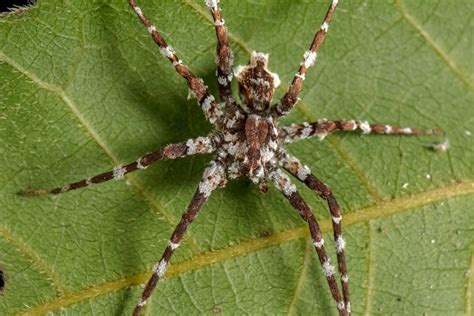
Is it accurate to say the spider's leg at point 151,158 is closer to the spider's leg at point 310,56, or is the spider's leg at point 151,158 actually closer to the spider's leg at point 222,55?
the spider's leg at point 222,55

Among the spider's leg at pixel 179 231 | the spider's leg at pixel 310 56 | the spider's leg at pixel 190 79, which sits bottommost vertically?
the spider's leg at pixel 179 231

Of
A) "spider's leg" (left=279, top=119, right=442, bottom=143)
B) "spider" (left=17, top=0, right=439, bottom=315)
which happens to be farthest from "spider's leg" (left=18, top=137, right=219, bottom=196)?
"spider's leg" (left=279, top=119, right=442, bottom=143)

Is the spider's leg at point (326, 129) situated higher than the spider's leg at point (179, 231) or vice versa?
the spider's leg at point (326, 129)

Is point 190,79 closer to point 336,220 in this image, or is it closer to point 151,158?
point 151,158

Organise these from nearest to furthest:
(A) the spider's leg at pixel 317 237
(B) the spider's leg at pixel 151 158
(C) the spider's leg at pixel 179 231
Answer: (C) the spider's leg at pixel 179 231, (B) the spider's leg at pixel 151 158, (A) the spider's leg at pixel 317 237

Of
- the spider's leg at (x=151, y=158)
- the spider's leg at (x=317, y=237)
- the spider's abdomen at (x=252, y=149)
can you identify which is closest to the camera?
the spider's leg at (x=151, y=158)

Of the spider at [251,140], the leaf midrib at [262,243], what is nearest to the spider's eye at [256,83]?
the spider at [251,140]

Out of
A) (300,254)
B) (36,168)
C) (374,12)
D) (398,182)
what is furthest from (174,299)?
(374,12)
